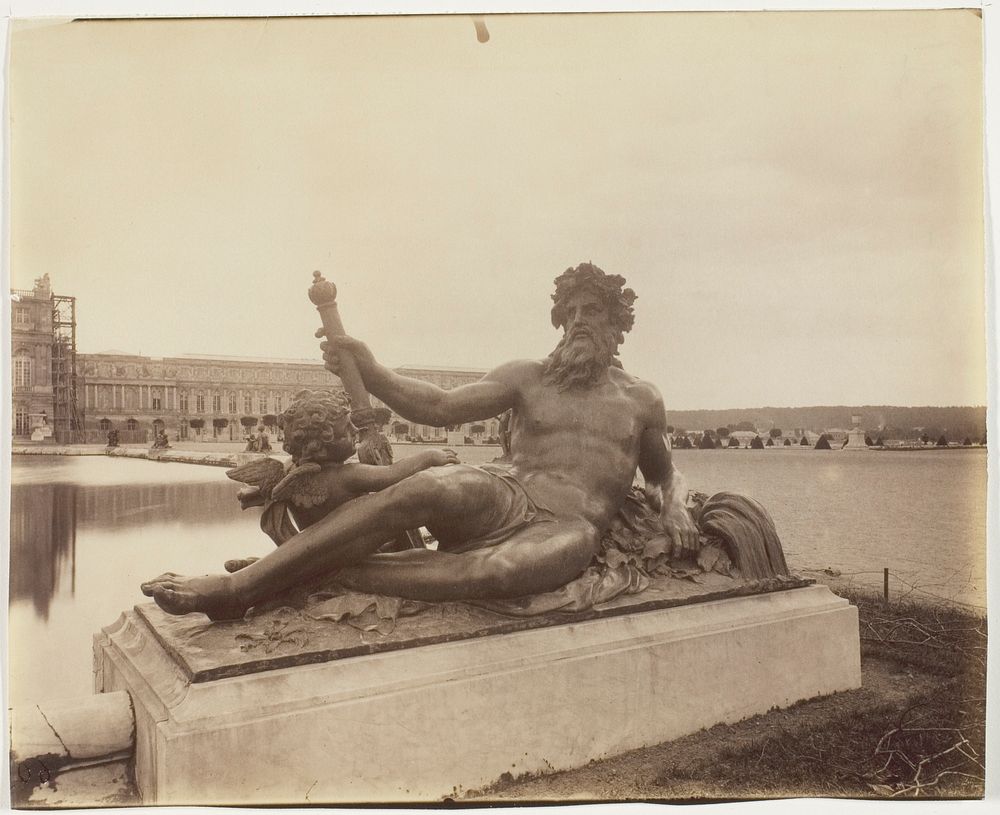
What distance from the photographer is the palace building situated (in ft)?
13.1

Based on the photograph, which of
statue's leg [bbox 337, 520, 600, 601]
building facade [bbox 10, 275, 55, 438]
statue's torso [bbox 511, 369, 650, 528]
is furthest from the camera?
building facade [bbox 10, 275, 55, 438]

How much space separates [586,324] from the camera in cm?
362

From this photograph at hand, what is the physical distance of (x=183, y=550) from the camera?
14.3 feet

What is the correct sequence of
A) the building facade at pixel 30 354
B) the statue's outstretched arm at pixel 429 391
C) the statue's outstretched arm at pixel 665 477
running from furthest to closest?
the building facade at pixel 30 354 < the statue's outstretched arm at pixel 665 477 < the statue's outstretched arm at pixel 429 391

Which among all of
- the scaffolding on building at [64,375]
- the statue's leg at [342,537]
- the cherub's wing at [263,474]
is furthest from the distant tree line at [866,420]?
the scaffolding on building at [64,375]

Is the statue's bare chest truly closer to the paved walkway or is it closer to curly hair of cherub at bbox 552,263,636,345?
curly hair of cherub at bbox 552,263,636,345

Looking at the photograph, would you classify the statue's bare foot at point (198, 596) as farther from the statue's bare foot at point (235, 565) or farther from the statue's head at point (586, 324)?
the statue's head at point (586, 324)

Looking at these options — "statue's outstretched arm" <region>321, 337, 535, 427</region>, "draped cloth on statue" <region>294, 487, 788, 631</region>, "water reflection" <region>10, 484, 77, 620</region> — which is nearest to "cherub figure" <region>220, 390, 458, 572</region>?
"statue's outstretched arm" <region>321, 337, 535, 427</region>

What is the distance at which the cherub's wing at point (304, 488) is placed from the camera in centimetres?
312

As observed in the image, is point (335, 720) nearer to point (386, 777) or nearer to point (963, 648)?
point (386, 777)

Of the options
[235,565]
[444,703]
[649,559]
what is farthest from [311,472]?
[649,559]

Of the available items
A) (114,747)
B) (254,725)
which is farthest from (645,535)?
(114,747)

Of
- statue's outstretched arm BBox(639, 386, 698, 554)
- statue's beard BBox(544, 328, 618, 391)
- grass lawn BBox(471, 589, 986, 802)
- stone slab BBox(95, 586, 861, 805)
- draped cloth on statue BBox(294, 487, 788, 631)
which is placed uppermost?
statue's beard BBox(544, 328, 618, 391)

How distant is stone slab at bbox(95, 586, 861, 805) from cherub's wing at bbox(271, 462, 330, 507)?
627mm
